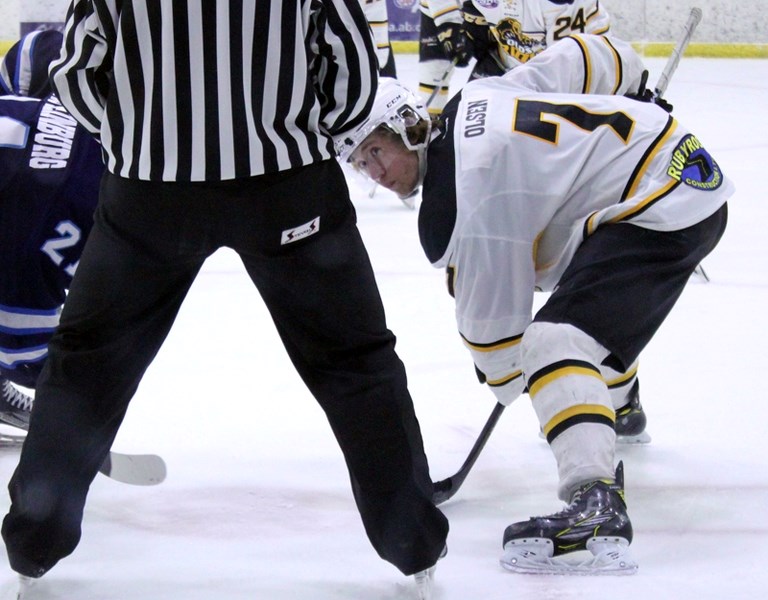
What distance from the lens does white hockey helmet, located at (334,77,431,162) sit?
5.89 ft

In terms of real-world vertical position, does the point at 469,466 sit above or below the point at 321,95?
below

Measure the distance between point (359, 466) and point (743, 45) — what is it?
7.43m

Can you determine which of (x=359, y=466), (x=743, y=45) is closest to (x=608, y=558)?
(x=359, y=466)

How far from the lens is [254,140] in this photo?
1.42 meters

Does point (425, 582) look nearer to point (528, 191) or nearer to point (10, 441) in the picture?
point (528, 191)

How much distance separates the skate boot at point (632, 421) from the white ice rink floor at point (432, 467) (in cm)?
4

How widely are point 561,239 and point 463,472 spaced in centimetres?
47

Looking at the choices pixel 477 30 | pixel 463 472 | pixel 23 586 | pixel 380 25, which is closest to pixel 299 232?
pixel 23 586

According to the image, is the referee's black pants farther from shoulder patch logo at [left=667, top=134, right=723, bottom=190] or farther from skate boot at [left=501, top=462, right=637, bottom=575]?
shoulder patch logo at [left=667, top=134, right=723, bottom=190]

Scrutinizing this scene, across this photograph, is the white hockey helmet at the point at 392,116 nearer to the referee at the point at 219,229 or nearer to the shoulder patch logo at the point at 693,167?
the referee at the point at 219,229

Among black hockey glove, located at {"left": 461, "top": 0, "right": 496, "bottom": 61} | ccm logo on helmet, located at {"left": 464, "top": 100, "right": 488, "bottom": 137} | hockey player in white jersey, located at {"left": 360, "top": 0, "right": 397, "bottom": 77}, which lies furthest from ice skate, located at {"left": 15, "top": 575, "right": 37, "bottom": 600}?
hockey player in white jersey, located at {"left": 360, "top": 0, "right": 397, "bottom": 77}

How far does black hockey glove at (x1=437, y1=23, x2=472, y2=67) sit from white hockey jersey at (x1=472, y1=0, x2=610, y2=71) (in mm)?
585

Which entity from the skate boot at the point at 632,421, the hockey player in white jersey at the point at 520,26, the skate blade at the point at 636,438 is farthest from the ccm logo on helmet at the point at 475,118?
the hockey player in white jersey at the point at 520,26

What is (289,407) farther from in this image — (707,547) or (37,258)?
(707,547)
